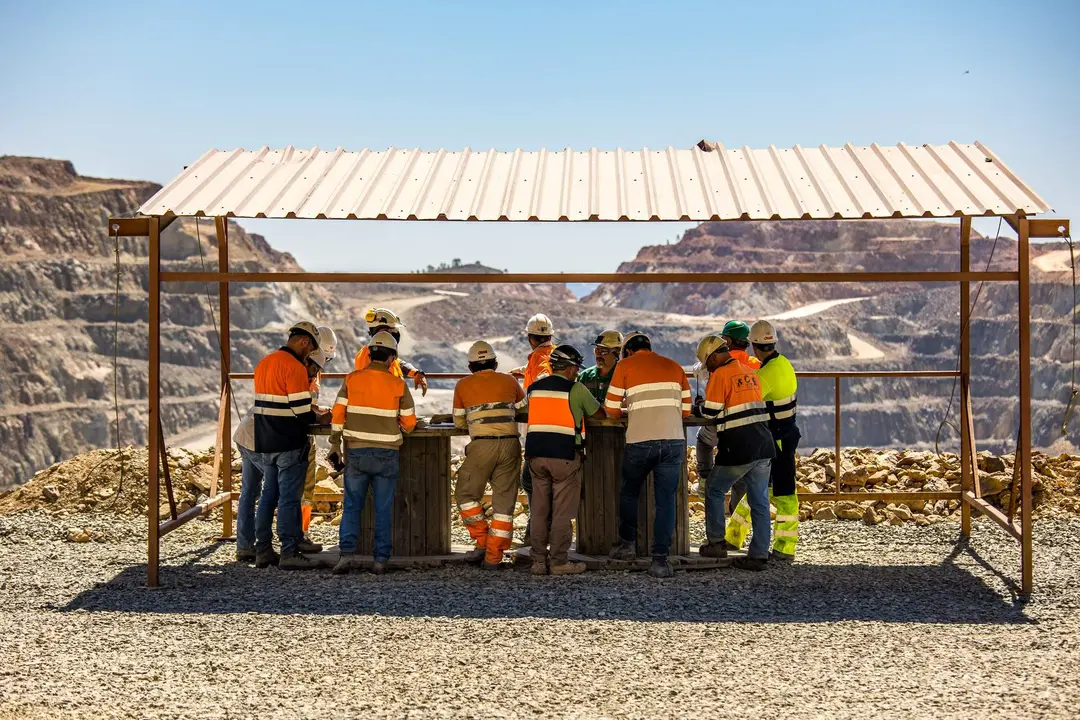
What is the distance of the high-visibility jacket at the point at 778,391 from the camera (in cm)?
933

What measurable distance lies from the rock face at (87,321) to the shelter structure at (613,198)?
69.5 metres

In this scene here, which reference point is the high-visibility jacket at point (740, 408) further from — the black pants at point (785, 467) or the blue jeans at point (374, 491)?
the blue jeans at point (374, 491)

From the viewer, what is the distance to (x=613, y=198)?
383 inches

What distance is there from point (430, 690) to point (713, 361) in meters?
3.79

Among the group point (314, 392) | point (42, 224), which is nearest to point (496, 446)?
point (314, 392)

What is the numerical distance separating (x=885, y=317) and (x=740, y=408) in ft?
379

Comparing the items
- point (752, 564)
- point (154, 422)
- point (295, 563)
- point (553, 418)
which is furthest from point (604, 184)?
point (154, 422)

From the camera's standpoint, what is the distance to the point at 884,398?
104938 millimetres

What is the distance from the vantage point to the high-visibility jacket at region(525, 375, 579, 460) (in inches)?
344

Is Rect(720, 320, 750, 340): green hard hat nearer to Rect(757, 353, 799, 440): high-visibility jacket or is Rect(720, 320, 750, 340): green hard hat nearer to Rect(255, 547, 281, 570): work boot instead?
Rect(757, 353, 799, 440): high-visibility jacket

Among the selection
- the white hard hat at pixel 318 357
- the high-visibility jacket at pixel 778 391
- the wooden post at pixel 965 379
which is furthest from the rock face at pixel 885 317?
the white hard hat at pixel 318 357

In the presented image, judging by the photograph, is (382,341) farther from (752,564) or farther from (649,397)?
(752,564)

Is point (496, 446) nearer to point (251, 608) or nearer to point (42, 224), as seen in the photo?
point (251, 608)

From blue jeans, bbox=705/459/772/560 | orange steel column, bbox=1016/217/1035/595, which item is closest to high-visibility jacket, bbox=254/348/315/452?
blue jeans, bbox=705/459/772/560
